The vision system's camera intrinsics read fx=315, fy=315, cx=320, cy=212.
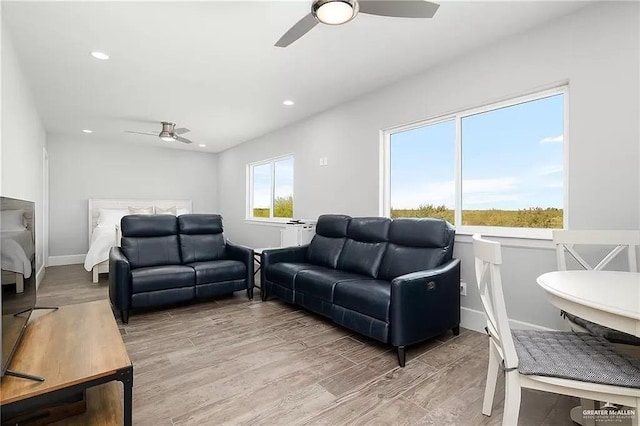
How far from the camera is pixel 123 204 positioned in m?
6.82

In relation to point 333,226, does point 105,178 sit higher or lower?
higher

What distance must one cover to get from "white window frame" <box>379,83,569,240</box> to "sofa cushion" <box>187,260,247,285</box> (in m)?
1.88

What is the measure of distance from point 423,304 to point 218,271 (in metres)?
2.40

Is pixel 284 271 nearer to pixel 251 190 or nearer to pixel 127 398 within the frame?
pixel 127 398

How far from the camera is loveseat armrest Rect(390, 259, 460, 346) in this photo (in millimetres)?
2281

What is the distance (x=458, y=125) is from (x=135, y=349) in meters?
3.55

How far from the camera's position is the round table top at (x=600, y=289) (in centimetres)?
117

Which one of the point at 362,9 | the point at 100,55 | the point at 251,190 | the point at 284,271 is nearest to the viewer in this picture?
the point at 362,9

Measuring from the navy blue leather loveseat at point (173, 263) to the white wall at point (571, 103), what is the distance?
A: 1.88 m

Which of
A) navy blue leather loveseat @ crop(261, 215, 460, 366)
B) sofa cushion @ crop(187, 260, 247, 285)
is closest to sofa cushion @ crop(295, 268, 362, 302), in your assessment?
navy blue leather loveseat @ crop(261, 215, 460, 366)

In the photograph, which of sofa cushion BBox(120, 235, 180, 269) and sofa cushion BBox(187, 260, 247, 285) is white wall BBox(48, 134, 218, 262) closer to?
sofa cushion BBox(120, 235, 180, 269)

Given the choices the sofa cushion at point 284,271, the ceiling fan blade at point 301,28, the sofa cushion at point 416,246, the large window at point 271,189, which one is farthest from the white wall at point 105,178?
the ceiling fan blade at point 301,28

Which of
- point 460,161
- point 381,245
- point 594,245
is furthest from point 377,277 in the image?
point 594,245

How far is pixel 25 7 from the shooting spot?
229cm
